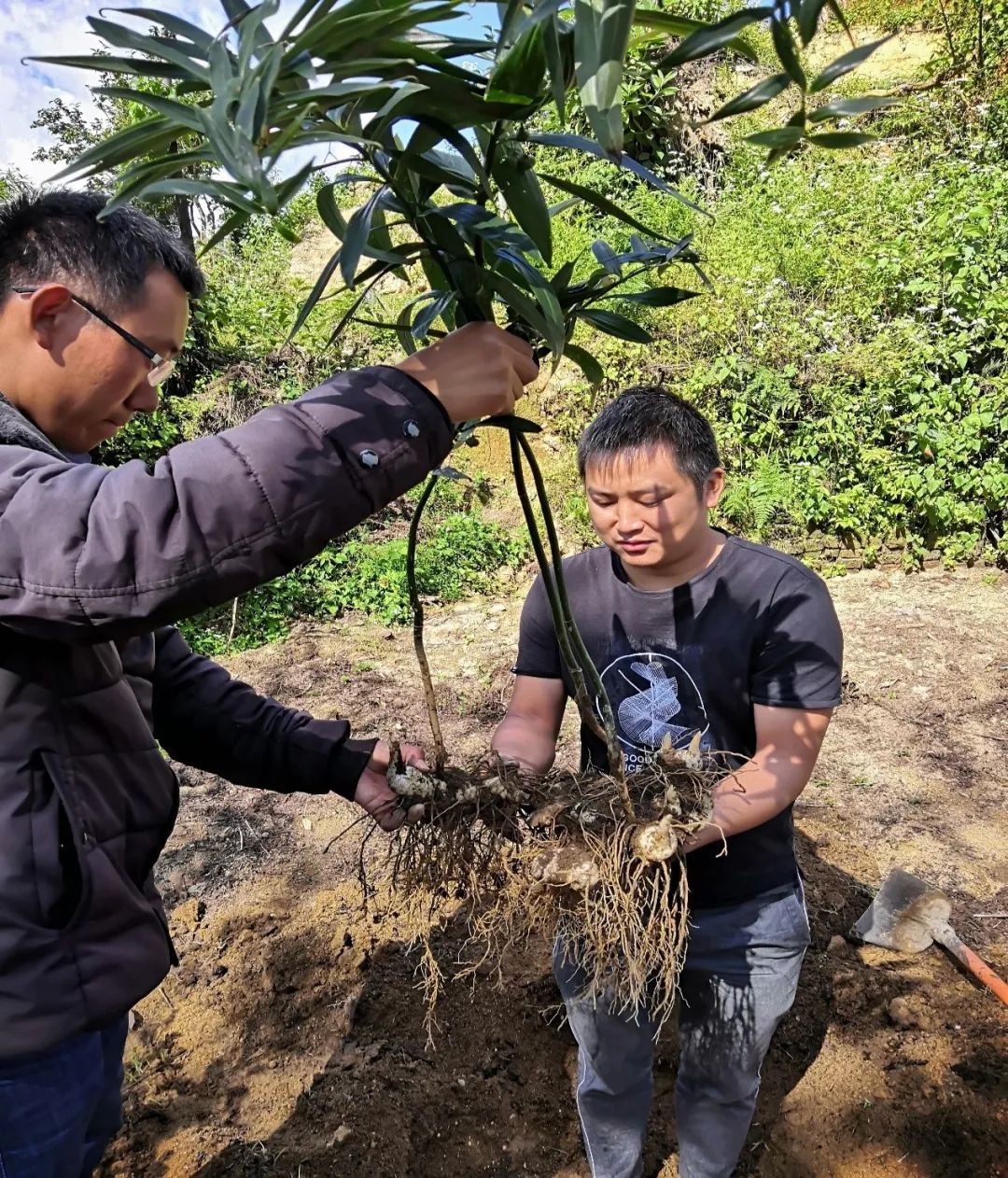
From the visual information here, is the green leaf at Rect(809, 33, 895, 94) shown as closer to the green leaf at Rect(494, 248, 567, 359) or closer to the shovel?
the green leaf at Rect(494, 248, 567, 359)

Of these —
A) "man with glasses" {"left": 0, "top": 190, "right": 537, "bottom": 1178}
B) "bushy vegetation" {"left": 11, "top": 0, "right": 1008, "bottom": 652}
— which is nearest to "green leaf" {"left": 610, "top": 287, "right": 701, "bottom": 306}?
"man with glasses" {"left": 0, "top": 190, "right": 537, "bottom": 1178}

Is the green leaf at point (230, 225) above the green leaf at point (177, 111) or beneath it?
beneath

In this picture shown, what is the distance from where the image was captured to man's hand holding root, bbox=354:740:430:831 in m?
1.41

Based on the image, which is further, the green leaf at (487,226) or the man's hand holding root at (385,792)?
the man's hand holding root at (385,792)

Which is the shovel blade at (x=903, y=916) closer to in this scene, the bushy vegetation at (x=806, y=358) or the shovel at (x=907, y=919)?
the shovel at (x=907, y=919)

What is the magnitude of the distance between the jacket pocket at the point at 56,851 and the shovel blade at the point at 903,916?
2317 millimetres

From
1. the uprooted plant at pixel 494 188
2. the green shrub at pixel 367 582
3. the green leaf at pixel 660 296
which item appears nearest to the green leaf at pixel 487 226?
the uprooted plant at pixel 494 188

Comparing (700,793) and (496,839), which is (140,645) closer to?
(496,839)

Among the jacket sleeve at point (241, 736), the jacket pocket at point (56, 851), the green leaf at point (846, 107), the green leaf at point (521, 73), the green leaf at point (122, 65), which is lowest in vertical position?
the jacket sleeve at point (241, 736)

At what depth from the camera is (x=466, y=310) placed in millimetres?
1028

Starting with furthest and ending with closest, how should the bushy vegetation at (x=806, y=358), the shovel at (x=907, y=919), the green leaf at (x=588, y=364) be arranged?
the bushy vegetation at (x=806, y=358)
the shovel at (x=907, y=919)
the green leaf at (x=588, y=364)

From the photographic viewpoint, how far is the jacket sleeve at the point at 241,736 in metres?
1.53

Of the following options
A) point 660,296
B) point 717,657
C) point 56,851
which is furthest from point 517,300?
point 56,851

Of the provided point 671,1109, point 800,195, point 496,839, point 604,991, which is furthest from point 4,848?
point 800,195
